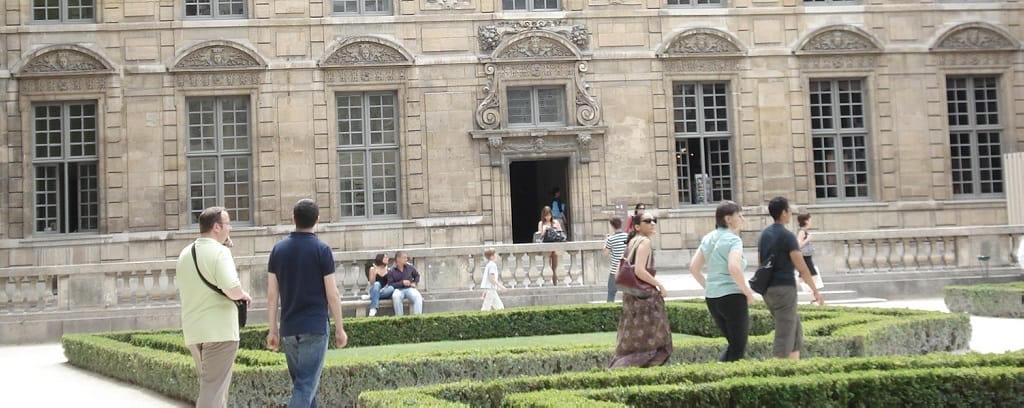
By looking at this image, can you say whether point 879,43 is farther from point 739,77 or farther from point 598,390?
point 598,390

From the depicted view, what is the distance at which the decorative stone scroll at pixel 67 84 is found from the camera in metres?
24.0

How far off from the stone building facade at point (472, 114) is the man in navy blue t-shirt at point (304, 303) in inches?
632

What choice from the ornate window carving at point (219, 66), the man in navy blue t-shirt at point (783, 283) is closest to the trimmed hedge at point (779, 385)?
the man in navy blue t-shirt at point (783, 283)

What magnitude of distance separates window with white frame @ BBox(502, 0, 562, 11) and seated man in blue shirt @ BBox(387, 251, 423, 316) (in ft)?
28.8

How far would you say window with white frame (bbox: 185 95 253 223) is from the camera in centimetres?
2448

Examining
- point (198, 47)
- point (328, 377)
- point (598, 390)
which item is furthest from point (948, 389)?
point (198, 47)

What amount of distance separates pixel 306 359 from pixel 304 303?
1.31ft

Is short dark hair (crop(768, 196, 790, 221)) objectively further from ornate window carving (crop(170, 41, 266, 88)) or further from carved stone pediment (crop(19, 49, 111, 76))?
carved stone pediment (crop(19, 49, 111, 76))

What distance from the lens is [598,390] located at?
8125 millimetres

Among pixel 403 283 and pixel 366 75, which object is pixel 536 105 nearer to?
pixel 366 75

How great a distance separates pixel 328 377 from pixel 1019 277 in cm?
1464

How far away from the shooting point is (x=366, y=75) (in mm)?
24609

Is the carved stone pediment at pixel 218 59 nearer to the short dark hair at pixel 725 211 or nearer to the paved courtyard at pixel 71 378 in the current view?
the paved courtyard at pixel 71 378

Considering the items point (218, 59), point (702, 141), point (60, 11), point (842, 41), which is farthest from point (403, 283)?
point (842, 41)
